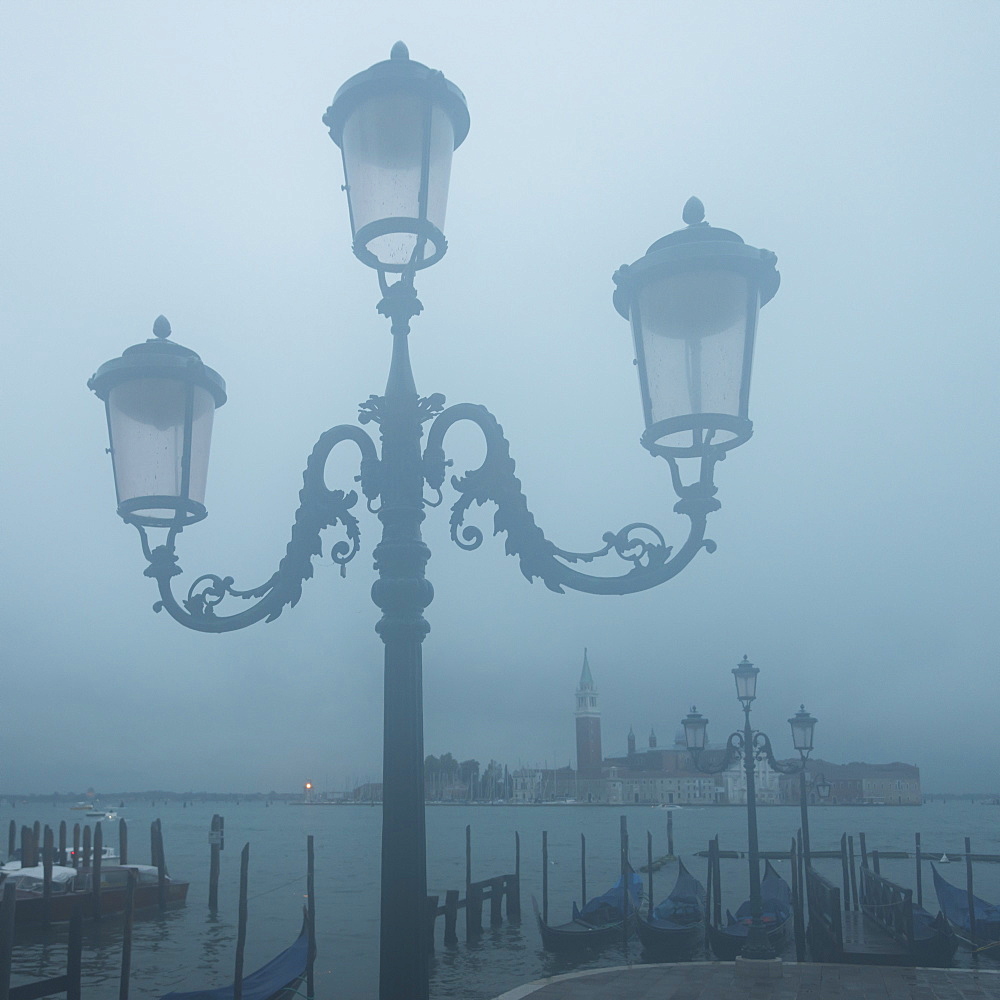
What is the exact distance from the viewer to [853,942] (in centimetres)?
1343

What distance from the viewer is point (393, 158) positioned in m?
2.90

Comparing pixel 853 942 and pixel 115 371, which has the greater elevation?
pixel 115 371

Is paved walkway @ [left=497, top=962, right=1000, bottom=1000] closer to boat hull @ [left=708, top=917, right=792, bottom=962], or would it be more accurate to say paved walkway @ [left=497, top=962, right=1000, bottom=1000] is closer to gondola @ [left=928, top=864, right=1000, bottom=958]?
boat hull @ [left=708, top=917, right=792, bottom=962]

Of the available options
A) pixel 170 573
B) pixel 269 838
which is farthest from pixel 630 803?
pixel 170 573

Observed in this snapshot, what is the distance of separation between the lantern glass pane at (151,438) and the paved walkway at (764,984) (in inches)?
249

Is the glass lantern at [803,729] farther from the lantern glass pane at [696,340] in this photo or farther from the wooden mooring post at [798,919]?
the lantern glass pane at [696,340]

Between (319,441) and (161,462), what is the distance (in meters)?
0.58

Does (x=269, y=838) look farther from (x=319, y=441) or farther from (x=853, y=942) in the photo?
(x=319, y=441)

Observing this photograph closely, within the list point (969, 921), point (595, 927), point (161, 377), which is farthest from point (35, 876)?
point (161, 377)

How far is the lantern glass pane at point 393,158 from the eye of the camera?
113 inches

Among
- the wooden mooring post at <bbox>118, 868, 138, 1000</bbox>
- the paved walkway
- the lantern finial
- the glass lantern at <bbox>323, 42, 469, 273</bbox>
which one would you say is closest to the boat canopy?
the wooden mooring post at <bbox>118, 868, 138, 1000</bbox>

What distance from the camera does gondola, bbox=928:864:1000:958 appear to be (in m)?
16.1

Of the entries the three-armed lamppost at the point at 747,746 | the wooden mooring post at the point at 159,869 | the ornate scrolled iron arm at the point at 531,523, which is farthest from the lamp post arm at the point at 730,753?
the wooden mooring post at the point at 159,869

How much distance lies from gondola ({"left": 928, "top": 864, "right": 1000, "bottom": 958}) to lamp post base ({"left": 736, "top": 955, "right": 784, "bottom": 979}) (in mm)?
7983
